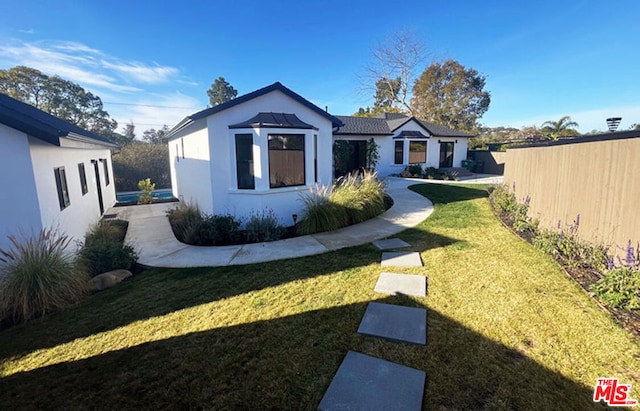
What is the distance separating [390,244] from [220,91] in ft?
188

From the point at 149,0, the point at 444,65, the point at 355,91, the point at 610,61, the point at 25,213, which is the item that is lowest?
the point at 25,213

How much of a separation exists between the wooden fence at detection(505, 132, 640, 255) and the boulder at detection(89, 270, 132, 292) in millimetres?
8758

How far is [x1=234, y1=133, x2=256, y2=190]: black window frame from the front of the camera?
8.40m

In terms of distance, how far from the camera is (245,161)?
8.53 meters

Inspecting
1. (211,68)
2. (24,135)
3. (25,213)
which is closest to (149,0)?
(24,135)

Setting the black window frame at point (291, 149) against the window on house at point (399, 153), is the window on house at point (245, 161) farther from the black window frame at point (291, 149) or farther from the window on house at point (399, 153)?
the window on house at point (399, 153)

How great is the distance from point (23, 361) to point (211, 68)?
92.0 ft

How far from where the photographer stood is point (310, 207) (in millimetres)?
A: 8320

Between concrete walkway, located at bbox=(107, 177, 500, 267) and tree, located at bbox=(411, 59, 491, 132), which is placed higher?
tree, located at bbox=(411, 59, 491, 132)

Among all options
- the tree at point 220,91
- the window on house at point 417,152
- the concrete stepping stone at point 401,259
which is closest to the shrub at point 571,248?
the concrete stepping stone at point 401,259

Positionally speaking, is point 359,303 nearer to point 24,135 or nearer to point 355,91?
point 24,135

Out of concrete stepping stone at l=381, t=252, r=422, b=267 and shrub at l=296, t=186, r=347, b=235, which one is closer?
concrete stepping stone at l=381, t=252, r=422, b=267

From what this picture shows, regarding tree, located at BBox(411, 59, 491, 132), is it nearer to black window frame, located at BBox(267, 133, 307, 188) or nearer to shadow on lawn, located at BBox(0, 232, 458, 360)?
black window frame, located at BBox(267, 133, 307, 188)

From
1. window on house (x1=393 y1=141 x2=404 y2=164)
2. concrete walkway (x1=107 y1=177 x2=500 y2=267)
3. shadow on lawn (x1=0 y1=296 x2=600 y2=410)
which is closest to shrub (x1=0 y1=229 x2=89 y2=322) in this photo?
concrete walkway (x1=107 y1=177 x2=500 y2=267)
